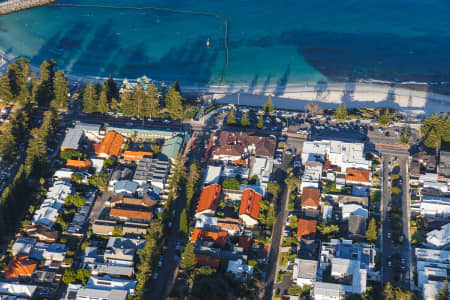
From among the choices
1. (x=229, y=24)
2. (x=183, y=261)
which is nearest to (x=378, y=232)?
(x=183, y=261)

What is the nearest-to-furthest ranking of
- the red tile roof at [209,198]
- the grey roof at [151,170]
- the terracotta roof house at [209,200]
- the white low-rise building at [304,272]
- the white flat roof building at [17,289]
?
the white low-rise building at [304,272], the white flat roof building at [17,289], the terracotta roof house at [209,200], the red tile roof at [209,198], the grey roof at [151,170]

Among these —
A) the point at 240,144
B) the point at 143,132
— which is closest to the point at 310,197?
the point at 240,144

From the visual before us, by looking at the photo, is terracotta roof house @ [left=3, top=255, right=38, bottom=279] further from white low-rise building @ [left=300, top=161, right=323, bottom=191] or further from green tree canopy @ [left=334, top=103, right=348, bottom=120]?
green tree canopy @ [left=334, top=103, right=348, bottom=120]

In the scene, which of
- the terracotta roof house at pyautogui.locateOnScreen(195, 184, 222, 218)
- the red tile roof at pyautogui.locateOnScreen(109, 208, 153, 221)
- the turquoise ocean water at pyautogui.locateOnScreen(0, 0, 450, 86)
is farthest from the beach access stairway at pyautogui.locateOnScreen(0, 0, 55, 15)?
the terracotta roof house at pyautogui.locateOnScreen(195, 184, 222, 218)

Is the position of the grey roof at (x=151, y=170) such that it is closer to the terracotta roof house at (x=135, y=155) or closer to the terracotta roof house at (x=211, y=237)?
the terracotta roof house at (x=135, y=155)

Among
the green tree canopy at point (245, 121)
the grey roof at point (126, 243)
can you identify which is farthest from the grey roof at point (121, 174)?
the green tree canopy at point (245, 121)

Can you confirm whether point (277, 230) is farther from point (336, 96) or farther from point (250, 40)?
point (250, 40)

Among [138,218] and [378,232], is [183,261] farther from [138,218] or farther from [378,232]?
[378,232]

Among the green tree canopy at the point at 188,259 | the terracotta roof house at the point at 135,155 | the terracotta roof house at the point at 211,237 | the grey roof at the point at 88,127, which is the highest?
the grey roof at the point at 88,127
